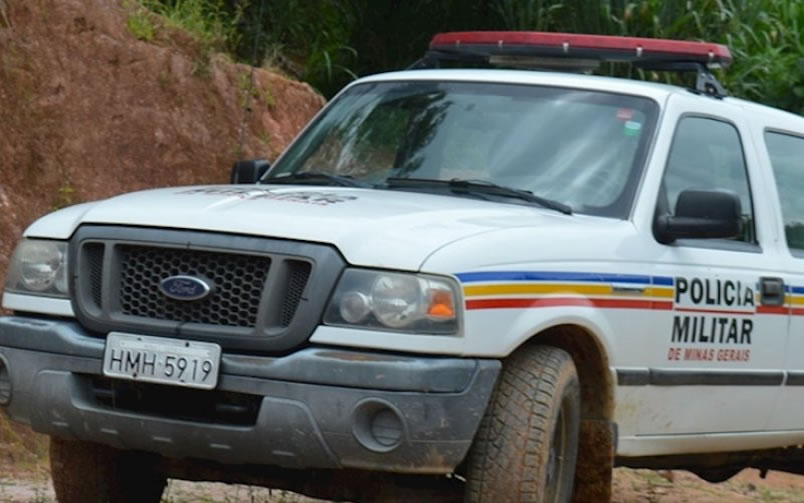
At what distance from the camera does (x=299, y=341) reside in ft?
17.4

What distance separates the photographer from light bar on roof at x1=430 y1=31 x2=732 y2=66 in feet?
23.9

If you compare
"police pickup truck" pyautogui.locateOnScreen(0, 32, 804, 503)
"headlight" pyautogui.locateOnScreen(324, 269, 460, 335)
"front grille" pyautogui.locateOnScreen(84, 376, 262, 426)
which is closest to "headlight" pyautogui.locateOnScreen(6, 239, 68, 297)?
"police pickup truck" pyautogui.locateOnScreen(0, 32, 804, 503)

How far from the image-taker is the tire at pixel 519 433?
538 cm

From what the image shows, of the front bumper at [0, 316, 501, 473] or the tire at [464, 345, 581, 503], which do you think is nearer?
the front bumper at [0, 316, 501, 473]

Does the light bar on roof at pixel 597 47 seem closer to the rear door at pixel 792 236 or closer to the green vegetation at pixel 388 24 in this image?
the rear door at pixel 792 236

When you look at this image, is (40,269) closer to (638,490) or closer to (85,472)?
(85,472)

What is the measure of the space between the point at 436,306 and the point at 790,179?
279cm

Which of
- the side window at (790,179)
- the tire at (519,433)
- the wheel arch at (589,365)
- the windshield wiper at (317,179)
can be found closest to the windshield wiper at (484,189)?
the windshield wiper at (317,179)

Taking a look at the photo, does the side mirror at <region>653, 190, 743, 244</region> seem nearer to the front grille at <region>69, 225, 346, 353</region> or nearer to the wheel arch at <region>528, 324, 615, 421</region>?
the wheel arch at <region>528, 324, 615, 421</region>

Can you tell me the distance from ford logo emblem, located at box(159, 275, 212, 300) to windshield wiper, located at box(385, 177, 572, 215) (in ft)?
3.82

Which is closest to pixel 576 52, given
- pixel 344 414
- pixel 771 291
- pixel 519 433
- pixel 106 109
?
pixel 771 291

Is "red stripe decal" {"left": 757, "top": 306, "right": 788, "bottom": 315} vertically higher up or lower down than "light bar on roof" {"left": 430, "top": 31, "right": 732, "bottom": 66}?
lower down

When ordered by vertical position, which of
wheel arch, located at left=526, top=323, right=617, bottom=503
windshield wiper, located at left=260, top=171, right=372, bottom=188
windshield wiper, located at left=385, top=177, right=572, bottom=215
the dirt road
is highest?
windshield wiper, located at left=385, top=177, right=572, bottom=215

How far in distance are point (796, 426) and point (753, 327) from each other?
27.5 inches
